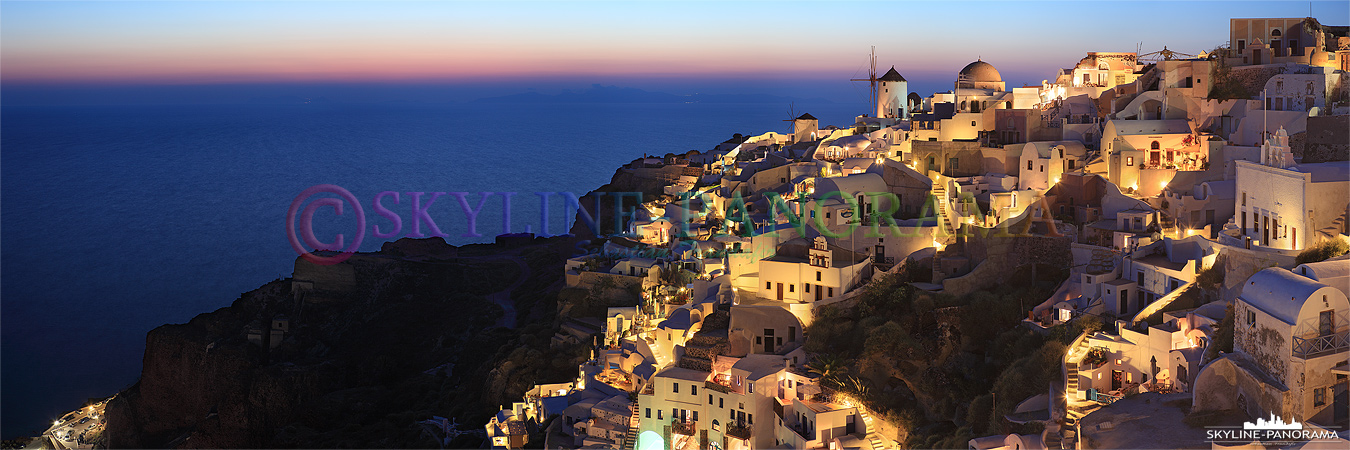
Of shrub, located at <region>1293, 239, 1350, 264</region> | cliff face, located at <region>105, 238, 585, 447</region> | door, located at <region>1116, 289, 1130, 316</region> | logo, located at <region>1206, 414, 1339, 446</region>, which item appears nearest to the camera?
logo, located at <region>1206, 414, 1339, 446</region>

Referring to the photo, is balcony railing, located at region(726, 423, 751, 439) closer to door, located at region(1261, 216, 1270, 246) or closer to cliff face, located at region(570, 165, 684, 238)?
door, located at region(1261, 216, 1270, 246)

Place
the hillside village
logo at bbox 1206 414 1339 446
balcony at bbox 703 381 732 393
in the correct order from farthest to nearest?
balcony at bbox 703 381 732 393 → the hillside village → logo at bbox 1206 414 1339 446

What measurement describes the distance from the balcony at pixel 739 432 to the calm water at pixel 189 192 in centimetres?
2621

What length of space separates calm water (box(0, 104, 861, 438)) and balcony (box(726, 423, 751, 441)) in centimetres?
2621

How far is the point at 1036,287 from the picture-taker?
17625 millimetres

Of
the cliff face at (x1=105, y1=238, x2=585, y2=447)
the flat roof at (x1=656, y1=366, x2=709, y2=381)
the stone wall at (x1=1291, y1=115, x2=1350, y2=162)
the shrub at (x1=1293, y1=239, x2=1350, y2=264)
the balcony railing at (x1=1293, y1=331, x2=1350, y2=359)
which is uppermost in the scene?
the stone wall at (x1=1291, y1=115, x2=1350, y2=162)

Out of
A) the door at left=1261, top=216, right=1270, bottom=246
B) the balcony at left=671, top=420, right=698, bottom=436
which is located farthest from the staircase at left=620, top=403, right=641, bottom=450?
the door at left=1261, top=216, right=1270, bottom=246

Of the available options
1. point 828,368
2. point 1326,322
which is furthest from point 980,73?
point 1326,322

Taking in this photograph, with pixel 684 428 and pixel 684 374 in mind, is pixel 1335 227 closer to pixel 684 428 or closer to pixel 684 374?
pixel 684 374

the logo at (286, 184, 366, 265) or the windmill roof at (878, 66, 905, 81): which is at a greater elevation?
the windmill roof at (878, 66, 905, 81)

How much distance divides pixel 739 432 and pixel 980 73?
53.1 ft

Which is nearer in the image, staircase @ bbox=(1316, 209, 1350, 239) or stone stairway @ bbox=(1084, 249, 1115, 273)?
staircase @ bbox=(1316, 209, 1350, 239)

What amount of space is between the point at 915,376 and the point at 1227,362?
216 inches

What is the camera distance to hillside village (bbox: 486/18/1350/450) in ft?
40.9
